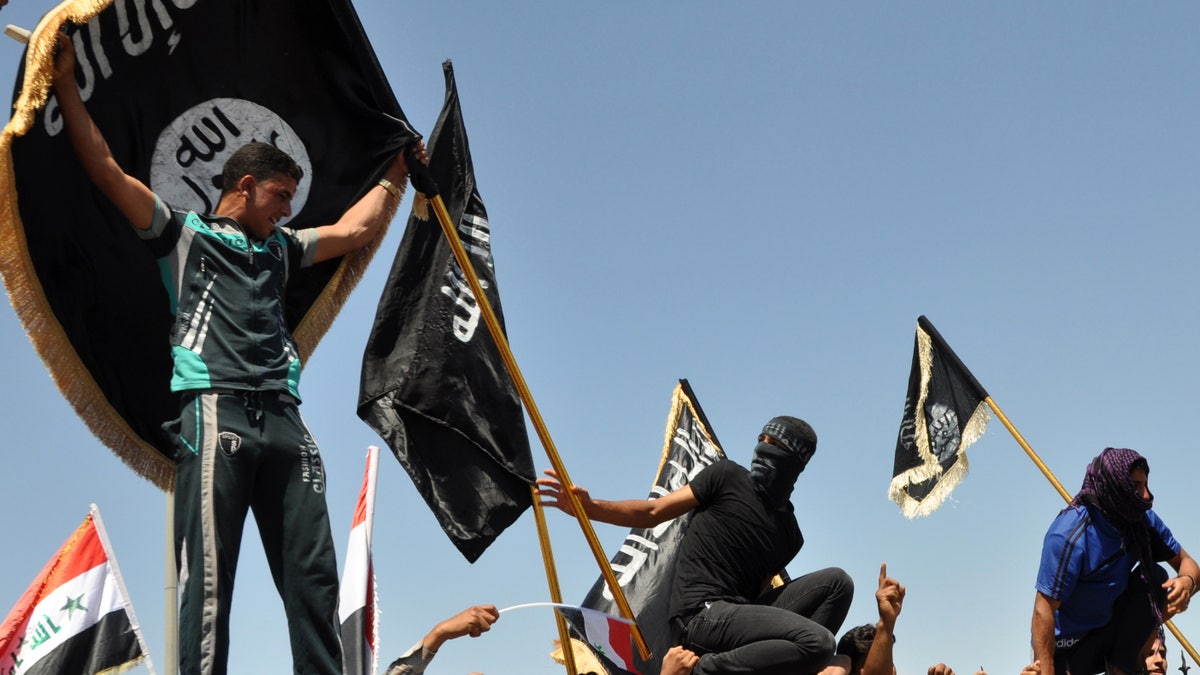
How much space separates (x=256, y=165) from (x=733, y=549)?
303 centimetres

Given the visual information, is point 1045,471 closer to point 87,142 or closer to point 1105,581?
point 1105,581

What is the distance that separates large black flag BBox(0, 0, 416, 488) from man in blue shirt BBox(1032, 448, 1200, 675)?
4.03 meters

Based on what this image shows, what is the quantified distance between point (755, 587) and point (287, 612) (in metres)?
2.95

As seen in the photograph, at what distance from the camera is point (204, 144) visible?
5441 millimetres

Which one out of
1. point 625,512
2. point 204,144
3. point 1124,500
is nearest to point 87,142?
point 204,144

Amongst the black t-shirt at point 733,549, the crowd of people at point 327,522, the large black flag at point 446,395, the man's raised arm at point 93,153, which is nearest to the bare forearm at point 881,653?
the crowd of people at point 327,522

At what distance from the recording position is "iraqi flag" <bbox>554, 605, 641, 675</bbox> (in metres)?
6.23

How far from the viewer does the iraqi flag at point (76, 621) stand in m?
9.12

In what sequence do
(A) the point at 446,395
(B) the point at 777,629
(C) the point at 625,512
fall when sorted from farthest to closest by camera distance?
(C) the point at 625,512 → (A) the point at 446,395 → (B) the point at 777,629

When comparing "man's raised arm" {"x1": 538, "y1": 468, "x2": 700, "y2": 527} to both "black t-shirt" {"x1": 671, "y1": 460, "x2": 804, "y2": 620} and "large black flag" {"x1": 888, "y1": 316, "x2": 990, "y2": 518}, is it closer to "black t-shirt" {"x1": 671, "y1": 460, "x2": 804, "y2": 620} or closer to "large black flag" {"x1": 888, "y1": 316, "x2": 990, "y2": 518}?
"black t-shirt" {"x1": 671, "y1": 460, "x2": 804, "y2": 620}

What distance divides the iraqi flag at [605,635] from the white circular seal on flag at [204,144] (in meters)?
2.32

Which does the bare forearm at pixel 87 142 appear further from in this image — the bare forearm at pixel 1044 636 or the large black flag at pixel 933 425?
the large black flag at pixel 933 425

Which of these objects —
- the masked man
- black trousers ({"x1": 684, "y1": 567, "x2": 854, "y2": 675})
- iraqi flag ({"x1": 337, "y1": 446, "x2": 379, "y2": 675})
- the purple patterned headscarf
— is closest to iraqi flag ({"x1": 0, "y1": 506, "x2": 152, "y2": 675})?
iraqi flag ({"x1": 337, "y1": 446, "x2": 379, "y2": 675})

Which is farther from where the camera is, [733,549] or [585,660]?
[585,660]
